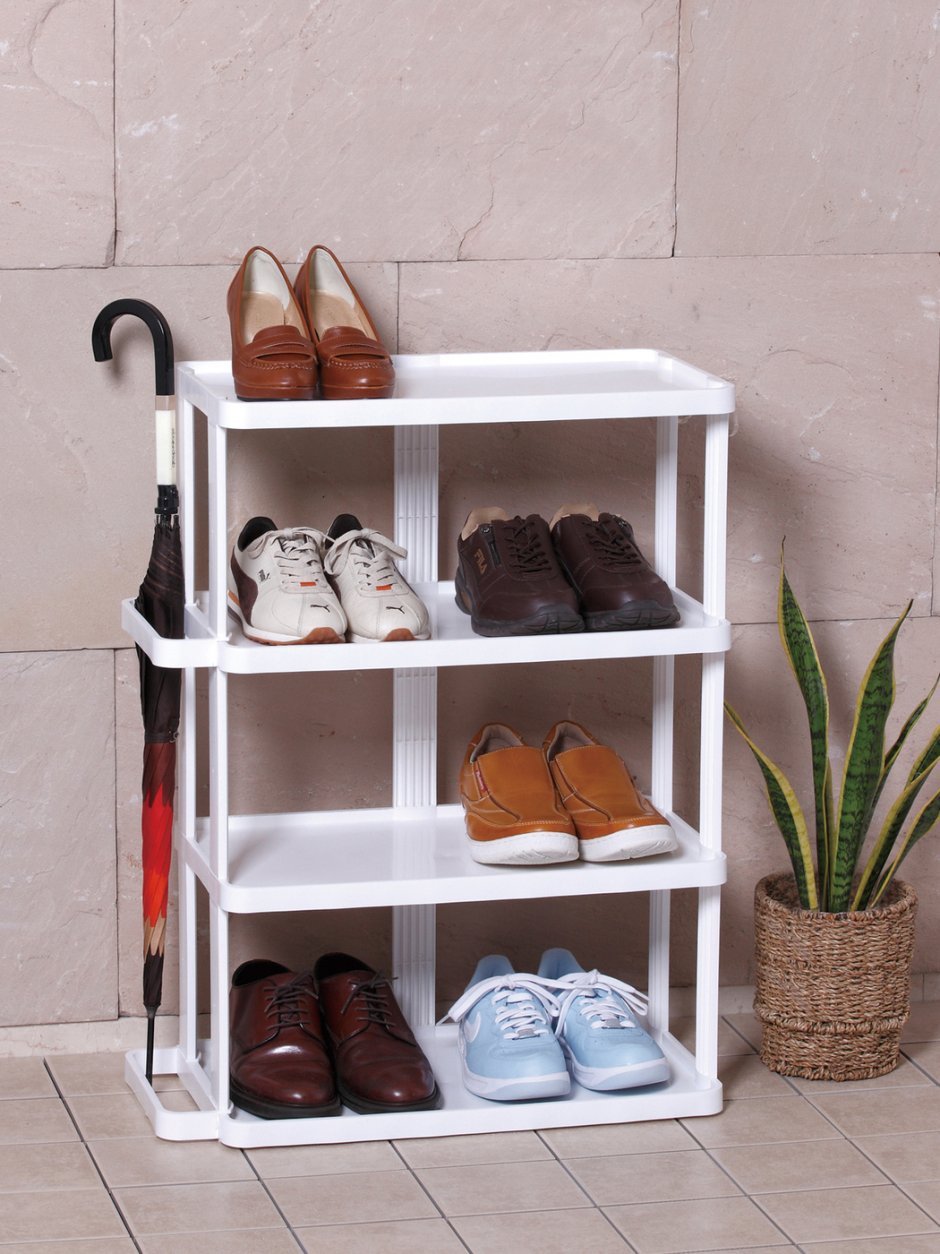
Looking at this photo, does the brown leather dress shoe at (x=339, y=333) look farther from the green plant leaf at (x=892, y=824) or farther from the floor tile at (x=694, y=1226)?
the floor tile at (x=694, y=1226)

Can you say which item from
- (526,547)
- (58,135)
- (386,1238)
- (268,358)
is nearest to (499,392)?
(526,547)

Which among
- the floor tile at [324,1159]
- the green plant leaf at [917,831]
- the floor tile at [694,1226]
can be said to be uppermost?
the green plant leaf at [917,831]

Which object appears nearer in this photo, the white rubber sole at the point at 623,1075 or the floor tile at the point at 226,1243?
the floor tile at the point at 226,1243

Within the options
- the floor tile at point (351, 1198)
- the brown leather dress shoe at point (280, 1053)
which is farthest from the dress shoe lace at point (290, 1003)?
the floor tile at point (351, 1198)

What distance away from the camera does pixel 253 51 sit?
7.75 feet

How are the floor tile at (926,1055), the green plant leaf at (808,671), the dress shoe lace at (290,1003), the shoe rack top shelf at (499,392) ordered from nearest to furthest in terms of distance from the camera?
the shoe rack top shelf at (499,392) → the dress shoe lace at (290,1003) → the green plant leaf at (808,671) → the floor tile at (926,1055)

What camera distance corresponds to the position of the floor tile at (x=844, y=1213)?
2051mm

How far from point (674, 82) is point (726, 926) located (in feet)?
4.12

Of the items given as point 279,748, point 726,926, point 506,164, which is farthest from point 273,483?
point 726,926

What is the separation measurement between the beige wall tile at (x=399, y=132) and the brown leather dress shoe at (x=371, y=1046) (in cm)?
100

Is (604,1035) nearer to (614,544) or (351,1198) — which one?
(351,1198)

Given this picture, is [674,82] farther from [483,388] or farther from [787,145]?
[483,388]

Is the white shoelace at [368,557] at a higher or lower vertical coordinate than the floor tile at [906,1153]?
higher

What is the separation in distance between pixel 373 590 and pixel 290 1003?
1.86 ft
